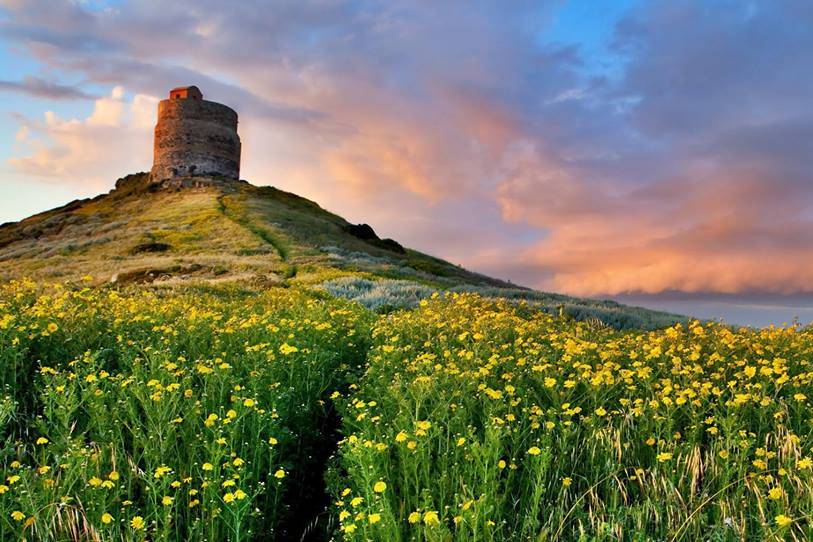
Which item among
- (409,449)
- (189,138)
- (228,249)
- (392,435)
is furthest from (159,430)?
(189,138)

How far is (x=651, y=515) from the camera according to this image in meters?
4.90

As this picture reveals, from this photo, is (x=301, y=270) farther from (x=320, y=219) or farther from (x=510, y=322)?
(x=320, y=219)

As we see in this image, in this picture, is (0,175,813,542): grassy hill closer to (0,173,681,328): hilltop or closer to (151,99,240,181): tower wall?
(0,173,681,328): hilltop

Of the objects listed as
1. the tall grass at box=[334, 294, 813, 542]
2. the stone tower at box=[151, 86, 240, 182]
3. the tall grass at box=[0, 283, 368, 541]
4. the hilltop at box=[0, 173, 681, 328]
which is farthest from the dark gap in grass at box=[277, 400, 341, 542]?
the stone tower at box=[151, 86, 240, 182]

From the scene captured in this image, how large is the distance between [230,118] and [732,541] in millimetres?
73917

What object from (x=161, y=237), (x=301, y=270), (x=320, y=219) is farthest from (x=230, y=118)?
(x=301, y=270)

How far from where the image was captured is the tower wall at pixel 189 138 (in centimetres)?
6888

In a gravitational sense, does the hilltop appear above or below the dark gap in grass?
above

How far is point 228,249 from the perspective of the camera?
133ft

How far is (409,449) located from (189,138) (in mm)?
70006

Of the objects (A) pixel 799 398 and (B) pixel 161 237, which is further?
(B) pixel 161 237

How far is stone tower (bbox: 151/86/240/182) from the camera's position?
68.9 m

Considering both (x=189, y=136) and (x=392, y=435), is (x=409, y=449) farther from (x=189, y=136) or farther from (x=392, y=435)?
(x=189, y=136)

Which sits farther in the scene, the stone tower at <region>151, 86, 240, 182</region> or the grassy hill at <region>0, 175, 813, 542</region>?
the stone tower at <region>151, 86, 240, 182</region>
